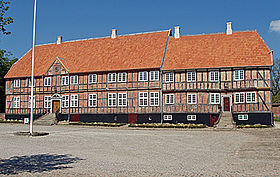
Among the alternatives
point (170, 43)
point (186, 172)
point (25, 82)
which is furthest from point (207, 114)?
point (25, 82)

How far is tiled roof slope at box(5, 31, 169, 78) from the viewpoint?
35.2 meters

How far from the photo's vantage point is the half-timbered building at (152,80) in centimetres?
3048

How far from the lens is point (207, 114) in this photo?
3111cm

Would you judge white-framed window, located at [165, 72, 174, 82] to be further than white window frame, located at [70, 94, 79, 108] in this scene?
No

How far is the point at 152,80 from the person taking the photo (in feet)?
109

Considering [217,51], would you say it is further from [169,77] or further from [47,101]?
[47,101]

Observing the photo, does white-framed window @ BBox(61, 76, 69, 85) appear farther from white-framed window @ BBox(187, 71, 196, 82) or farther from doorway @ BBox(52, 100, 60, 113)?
white-framed window @ BBox(187, 71, 196, 82)

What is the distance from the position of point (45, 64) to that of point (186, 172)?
34494 millimetres

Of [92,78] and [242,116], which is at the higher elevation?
[92,78]

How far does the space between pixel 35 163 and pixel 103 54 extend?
91.7 feet

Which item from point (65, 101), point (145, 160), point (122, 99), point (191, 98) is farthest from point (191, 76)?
point (145, 160)

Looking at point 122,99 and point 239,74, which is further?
point 122,99

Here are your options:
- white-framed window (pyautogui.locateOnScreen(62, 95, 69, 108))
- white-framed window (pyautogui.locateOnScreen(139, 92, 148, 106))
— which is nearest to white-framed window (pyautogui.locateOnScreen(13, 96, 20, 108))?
white-framed window (pyautogui.locateOnScreen(62, 95, 69, 108))

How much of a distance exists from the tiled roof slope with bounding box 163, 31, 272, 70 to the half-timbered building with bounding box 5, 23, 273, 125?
93 millimetres
